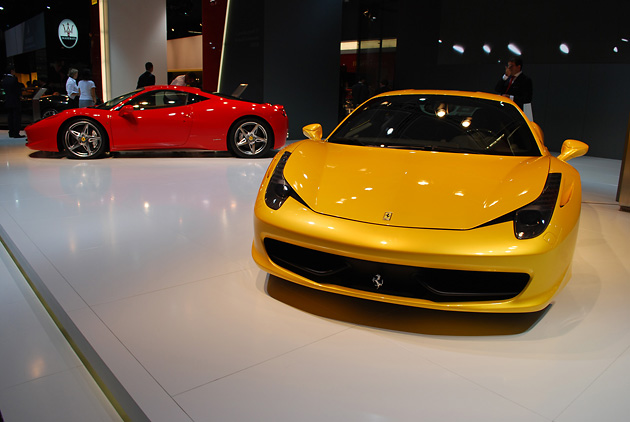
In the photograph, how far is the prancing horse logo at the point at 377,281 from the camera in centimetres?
213

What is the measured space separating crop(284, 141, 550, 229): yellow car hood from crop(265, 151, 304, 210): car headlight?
0.11ft

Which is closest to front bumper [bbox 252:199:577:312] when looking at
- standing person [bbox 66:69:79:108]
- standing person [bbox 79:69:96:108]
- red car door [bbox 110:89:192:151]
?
red car door [bbox 110:89:192:151]

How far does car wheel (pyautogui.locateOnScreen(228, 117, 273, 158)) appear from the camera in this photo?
7.49 meters

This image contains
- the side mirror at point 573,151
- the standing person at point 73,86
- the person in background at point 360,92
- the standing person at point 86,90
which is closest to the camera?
the side mirror at point 573,151

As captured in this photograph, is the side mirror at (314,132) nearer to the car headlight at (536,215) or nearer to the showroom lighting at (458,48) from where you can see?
the car headlight at (536,215)

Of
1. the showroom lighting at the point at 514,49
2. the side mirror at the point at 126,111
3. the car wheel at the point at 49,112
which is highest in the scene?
the showroom lighting at the point at 514,49

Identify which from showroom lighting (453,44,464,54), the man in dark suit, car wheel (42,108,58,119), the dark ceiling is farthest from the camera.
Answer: the dark ceiling

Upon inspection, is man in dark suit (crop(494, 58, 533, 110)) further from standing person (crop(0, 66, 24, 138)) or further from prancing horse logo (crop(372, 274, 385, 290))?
standing person (crop(0, 66, 24, 138))

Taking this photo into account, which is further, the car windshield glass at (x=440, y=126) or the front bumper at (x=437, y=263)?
the car windshield glass at (x=440, y=126)

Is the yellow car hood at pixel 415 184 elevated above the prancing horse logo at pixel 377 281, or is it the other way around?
the yellow car hood at pixel 415 184

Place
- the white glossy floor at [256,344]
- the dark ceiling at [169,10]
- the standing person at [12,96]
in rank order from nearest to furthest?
the white glossy floor at [256,344], the standing person at [12,96], the dark ceiling at [169,10]

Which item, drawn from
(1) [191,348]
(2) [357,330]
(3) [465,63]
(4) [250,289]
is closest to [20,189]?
(4) [250,289]

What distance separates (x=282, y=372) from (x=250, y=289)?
0.82 m

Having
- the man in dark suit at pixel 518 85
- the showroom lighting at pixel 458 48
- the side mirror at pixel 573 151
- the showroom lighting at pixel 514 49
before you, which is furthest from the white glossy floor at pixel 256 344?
the showroom lighting at pixel 458 48
